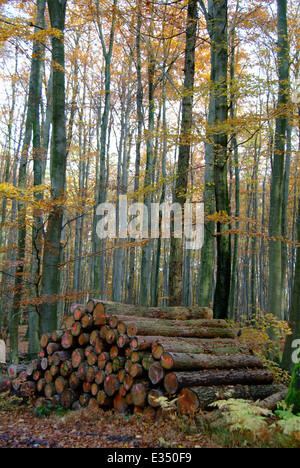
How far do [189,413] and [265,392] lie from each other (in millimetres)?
1717

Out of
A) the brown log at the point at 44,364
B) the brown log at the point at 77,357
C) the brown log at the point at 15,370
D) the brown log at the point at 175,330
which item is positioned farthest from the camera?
the brown log at the point at 15,370

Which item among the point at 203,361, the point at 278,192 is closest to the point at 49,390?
the point at 203,361

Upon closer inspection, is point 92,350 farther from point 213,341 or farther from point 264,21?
point 264,21

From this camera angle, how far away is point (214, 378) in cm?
507

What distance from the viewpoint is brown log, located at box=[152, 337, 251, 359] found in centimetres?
523

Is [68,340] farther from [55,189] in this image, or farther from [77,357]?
[55,189]

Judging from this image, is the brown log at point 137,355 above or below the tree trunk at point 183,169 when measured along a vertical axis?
below

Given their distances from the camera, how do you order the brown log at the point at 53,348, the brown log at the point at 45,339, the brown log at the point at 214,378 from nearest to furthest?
the brown log at the point at 214,378
the brown log at the point at 53,348
the brown log at the point at 45,339

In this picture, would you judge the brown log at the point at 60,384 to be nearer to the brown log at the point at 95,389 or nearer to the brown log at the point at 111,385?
the brown log at the point at 95,389

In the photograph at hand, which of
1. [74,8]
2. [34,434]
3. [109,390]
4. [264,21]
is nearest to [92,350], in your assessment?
[109,390]

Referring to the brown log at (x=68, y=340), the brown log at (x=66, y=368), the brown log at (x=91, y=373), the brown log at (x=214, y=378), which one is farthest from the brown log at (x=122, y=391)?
the brown log at (x=68, y=340)

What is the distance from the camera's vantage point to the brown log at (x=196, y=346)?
206 inches

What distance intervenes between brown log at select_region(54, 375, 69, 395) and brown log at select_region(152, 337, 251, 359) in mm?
2245

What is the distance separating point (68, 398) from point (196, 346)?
2.63 m
